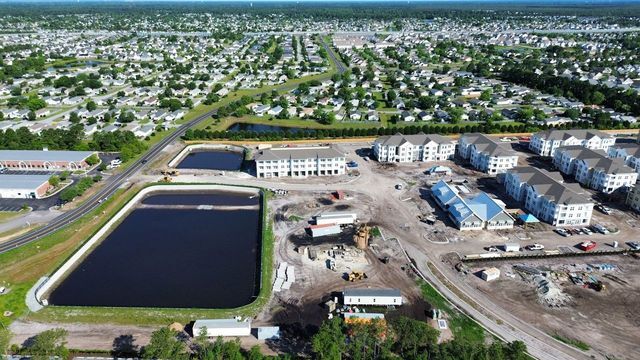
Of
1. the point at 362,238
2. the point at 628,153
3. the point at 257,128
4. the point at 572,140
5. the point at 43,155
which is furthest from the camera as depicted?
the point at 257,128

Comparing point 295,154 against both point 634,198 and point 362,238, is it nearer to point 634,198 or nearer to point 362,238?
point 362,238

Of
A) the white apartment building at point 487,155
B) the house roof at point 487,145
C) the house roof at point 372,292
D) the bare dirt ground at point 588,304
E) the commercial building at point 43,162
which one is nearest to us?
the bare dirt ground at point 588,304

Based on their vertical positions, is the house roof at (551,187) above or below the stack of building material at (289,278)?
above

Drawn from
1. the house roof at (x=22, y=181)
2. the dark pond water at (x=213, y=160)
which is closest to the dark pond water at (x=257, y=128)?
the dark pond water at (x=213, y=160)

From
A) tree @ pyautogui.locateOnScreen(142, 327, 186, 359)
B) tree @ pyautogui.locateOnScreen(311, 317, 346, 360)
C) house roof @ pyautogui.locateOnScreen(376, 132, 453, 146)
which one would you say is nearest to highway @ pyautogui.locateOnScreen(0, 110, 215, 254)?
tree @ pyautogui.locateOnScreen(142, 327, 186, 359)

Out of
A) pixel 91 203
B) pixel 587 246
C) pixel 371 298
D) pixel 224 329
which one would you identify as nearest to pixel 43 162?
pixel 91 203

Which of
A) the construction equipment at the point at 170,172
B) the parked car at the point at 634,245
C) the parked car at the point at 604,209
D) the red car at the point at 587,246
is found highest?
the construction equipment at the point at 170,172

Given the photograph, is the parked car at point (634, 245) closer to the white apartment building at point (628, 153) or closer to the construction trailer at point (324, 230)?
the white apartment building at point (628, 153)
